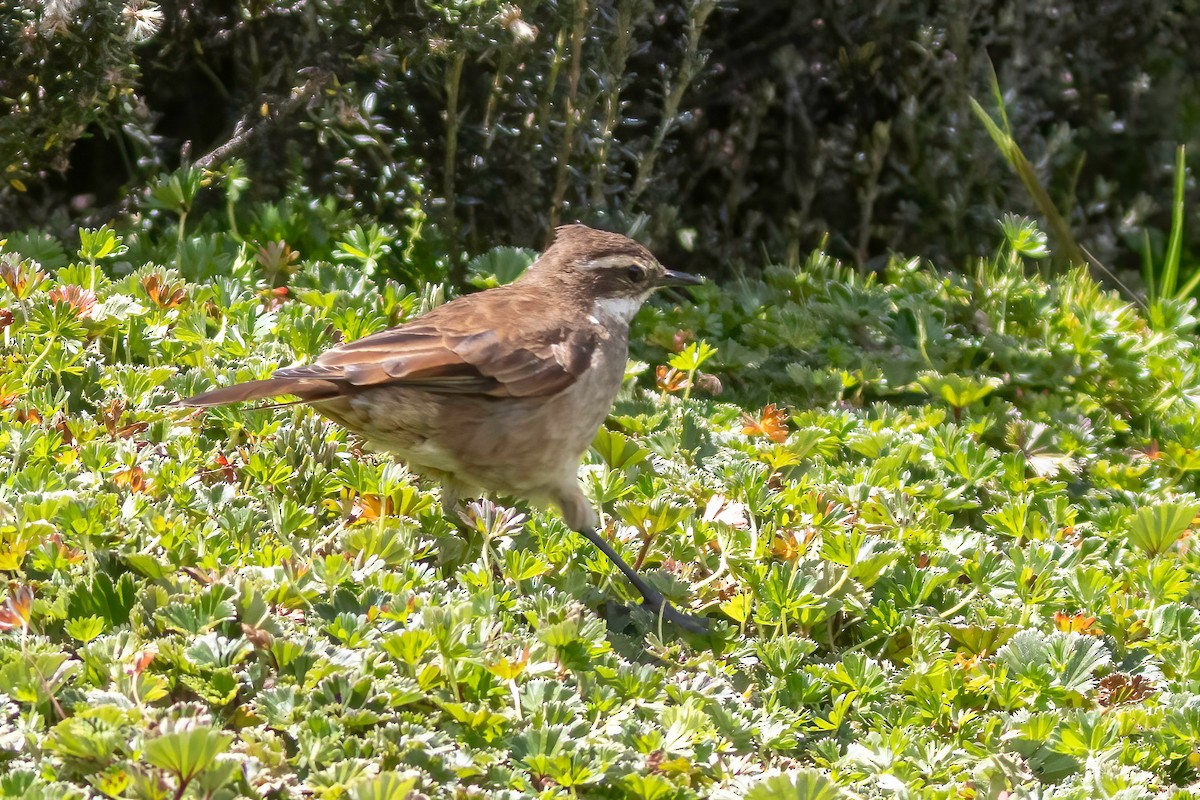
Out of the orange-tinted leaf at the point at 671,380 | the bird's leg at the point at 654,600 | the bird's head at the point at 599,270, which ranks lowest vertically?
the bird's leg at the point at 654,600

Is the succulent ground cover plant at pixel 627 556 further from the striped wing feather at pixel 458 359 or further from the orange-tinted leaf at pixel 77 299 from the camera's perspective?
the striped wing feather at pixel 458 359

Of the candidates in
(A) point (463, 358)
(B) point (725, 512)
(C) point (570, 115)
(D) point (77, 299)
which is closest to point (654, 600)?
(B) point (725, 512)

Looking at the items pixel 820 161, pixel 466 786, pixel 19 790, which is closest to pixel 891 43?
pixel 820 161

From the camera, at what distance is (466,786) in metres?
3.44

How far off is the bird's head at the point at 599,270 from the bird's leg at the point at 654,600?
1.32 m

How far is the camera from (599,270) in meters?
5.75

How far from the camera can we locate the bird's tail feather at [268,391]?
4.33 meters

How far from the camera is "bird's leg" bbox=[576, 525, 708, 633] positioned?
4387mm

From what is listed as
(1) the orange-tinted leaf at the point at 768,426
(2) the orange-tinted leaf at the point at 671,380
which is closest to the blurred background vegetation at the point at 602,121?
(2) the orange-tinted leaf at the point at 671,380

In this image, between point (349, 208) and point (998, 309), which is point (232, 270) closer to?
point (349, 208)

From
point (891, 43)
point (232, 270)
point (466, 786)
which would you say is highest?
point (891, 43)

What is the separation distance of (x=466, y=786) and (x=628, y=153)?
4.14 m

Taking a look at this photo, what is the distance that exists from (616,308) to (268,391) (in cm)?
177

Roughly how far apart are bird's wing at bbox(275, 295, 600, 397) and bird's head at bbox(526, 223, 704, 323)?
0.53m
